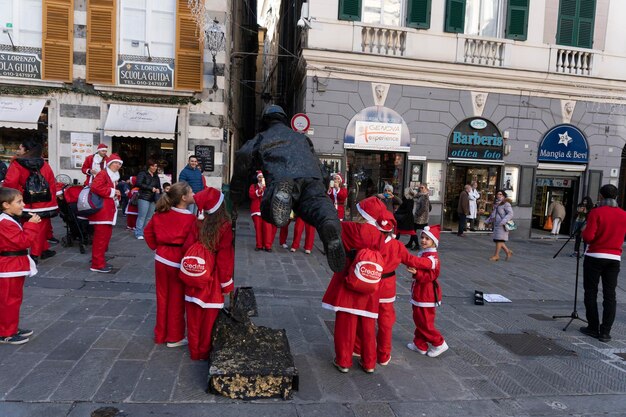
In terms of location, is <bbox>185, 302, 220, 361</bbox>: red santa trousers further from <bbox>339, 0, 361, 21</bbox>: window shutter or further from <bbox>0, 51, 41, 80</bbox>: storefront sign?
<bbox>0, 51, 41, 80</bbox>: storefront sign

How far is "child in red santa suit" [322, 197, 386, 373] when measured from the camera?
12.4 feet

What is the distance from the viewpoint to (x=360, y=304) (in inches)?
148

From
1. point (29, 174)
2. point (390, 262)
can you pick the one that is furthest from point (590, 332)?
point (29, 174)

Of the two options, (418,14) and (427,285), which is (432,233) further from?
(418,14)

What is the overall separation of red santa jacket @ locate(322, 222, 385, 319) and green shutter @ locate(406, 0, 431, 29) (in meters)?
11.5

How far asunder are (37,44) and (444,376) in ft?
47.8

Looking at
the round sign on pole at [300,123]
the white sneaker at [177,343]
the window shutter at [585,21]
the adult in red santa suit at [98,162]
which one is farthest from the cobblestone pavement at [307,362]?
the window shutter at [585,21]

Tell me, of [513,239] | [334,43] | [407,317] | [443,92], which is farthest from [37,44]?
[513,239]

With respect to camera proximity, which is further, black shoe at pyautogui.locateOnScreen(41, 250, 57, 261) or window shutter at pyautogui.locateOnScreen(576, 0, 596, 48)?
window shutter at pyautogui.locateOnScreen(576, 0, 596, 48)

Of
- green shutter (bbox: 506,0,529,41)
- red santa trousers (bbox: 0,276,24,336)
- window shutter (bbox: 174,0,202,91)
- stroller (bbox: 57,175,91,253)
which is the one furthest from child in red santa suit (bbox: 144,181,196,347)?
green shutter (bbox: 506,0,529,41)

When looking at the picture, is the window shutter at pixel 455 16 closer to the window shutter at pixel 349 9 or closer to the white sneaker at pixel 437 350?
the window shutter at pixel 349 9

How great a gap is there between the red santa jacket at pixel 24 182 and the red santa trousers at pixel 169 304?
12.1 feet

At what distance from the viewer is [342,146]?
1350 cm

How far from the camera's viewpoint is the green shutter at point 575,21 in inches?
565
